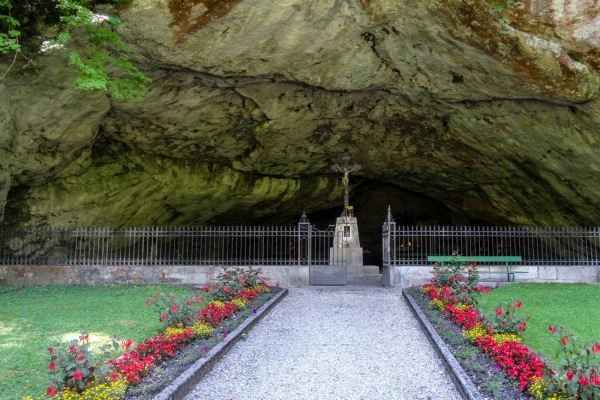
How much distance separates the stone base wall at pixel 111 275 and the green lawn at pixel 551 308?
5.95 m

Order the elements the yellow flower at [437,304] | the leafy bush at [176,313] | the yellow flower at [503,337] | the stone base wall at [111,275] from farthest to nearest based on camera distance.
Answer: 1. the stone base wall at [111,275]
2. the yellow flower at [437,304]
3. the leafy bush at [176,313]
4. the yellow flower at [503,337]

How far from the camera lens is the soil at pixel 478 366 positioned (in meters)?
4.30

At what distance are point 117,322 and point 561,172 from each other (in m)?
12.4

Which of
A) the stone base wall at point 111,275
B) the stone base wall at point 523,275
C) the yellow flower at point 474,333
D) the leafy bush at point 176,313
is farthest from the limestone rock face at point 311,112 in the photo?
the yellow flower at point 474,333

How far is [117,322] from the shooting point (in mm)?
7344

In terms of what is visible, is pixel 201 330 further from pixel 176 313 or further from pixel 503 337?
pixel 503 337

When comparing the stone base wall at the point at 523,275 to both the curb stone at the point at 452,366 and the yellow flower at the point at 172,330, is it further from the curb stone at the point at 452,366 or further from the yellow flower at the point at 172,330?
the yellow flower at the point at 172,330

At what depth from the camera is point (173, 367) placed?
4988 millimetres

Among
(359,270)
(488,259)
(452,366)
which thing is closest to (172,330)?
(452,366)

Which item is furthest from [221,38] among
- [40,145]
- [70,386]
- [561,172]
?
[561,172]

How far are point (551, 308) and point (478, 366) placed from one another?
14.3ft

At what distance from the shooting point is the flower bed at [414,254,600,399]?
3.58 metres

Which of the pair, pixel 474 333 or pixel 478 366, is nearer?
pixel 478 366

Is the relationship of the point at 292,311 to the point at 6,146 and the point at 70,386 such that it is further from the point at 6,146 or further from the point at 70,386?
the point at 6,146
